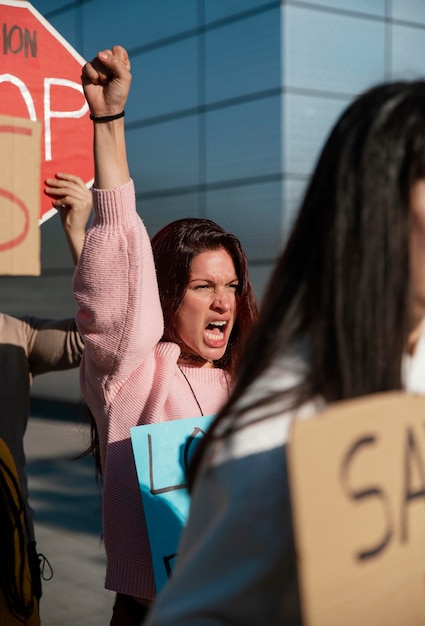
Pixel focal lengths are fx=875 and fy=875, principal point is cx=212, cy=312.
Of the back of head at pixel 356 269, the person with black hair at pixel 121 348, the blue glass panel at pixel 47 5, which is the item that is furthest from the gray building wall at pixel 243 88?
the back of head at pixel 356 269

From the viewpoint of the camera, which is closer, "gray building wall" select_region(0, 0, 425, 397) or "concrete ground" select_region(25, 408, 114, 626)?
"concrete ground" select_region(25, 408, 114, 626)

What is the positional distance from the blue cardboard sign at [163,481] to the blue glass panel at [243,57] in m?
8.08

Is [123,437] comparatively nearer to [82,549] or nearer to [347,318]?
[347,318]

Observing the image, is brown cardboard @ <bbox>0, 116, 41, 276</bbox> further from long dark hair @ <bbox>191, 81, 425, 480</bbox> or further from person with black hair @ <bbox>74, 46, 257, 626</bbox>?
long dark hair @ <bbox>191, 81, 425, 480</bbox>

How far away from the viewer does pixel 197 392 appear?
2.02 m

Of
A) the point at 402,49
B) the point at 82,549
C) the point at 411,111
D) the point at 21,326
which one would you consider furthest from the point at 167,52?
the point at 411,111

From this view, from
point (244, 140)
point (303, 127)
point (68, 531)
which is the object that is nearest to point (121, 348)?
point (68, 531)

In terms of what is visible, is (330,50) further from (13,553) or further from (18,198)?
(13,553)

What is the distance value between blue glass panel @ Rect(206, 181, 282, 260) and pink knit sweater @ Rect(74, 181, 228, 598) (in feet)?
24.9

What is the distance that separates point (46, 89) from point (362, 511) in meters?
1.80

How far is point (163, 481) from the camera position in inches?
68.9

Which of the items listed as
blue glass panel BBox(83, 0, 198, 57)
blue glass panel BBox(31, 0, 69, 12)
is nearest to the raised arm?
blue glass panel BBox(83, 0, 198, 57)

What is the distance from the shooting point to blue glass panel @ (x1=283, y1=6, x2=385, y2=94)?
30.5 feet

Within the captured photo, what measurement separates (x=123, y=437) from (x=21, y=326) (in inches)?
27.5
